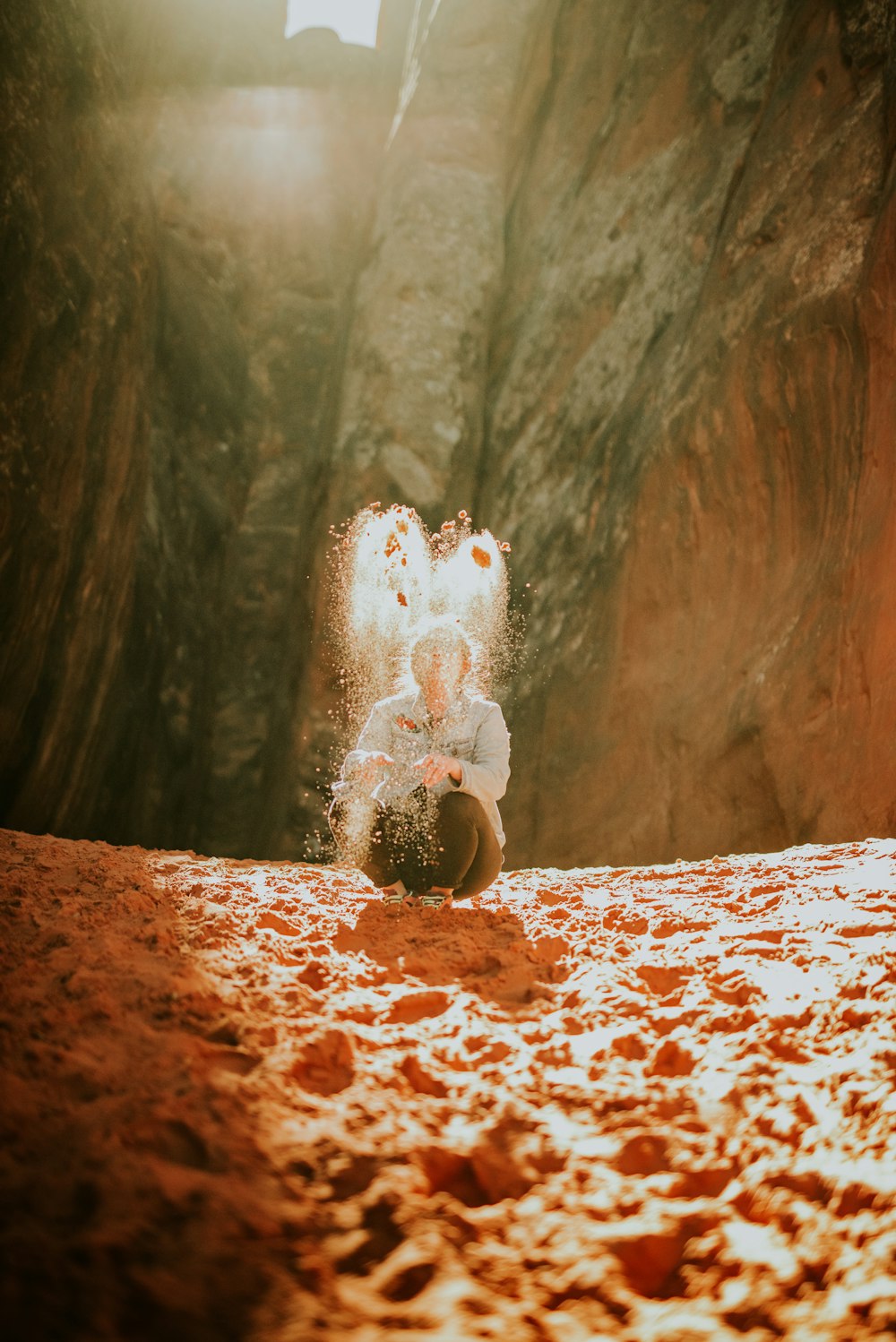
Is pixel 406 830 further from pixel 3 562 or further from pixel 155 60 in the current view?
pixel 155 60

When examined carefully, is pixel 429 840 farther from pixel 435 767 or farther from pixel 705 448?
pixel 705 448

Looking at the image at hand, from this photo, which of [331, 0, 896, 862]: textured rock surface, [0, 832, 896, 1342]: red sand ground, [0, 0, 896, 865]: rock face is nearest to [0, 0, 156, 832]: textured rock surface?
[0, 0, 896, 865]: rock face

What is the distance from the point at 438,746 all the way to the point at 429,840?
41 cm

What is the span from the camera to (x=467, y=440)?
34.7ft

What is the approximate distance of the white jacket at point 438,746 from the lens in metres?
3.23

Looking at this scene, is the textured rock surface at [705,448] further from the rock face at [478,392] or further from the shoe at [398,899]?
the shoe at [398,899]

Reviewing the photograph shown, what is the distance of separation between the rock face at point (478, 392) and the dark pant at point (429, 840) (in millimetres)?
2203

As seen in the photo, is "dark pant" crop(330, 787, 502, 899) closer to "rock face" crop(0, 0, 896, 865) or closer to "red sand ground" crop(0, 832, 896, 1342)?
"red sand ground" crop(0, 832, 896, 1342)

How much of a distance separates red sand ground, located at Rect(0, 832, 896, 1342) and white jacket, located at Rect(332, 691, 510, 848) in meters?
0.87

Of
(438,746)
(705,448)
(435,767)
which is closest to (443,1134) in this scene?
(435,767)

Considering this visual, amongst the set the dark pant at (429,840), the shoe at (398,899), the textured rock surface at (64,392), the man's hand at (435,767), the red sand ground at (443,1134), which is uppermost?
the textured rock surface at (64,392)

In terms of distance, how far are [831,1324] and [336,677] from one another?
912 centimetres

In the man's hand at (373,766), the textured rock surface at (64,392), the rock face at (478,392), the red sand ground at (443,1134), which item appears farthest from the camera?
the rock face at (478,392)

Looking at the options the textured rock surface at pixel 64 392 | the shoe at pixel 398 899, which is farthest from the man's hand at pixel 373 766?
the textured rock surface at pixel 64 392
